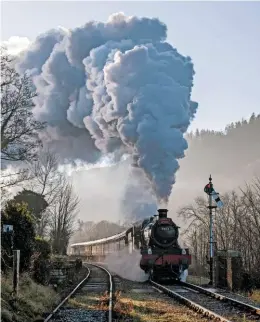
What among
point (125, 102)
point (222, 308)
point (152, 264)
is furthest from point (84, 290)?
point (125, 102)

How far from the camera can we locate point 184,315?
9906mm

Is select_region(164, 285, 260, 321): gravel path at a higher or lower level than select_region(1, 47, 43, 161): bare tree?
lower

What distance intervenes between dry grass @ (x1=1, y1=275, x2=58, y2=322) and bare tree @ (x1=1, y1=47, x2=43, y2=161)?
3789mm

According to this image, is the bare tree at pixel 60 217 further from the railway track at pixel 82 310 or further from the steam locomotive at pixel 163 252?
the railway track at pixel 82 310

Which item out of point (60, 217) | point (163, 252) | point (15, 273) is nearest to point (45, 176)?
point (60, 217)

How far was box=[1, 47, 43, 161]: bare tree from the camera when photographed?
14773 mm

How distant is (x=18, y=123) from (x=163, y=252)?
26.4ft

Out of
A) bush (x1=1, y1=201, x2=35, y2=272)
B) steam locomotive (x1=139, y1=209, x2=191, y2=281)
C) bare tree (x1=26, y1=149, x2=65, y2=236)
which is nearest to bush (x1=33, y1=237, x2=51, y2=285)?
bush (x1=1, y1=201, x2=35, y2=272)

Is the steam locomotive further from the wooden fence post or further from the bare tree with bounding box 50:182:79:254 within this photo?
the bare tree with bounding box 50:182:79:254

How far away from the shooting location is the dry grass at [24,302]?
8.67 meters

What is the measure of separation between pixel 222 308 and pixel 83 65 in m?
20.1

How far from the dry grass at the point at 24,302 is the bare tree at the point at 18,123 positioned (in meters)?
3.79

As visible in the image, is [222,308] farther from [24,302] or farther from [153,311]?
[24,302]

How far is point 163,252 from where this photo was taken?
19578mm
